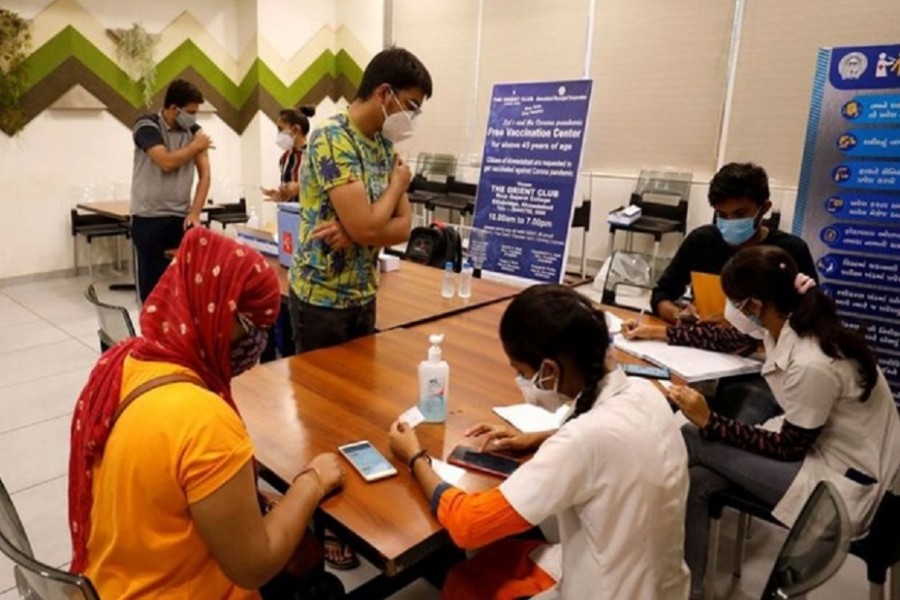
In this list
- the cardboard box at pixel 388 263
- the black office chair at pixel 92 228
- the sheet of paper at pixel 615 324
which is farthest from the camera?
the black office chair at pixel 92 228

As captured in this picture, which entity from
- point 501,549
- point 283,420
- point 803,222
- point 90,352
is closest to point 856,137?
point 803,222

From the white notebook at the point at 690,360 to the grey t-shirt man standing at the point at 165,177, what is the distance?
287 centimetres

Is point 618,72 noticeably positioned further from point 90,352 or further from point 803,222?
point 90,352

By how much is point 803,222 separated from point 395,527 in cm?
290

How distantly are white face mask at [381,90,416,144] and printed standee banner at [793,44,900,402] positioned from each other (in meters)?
2.26

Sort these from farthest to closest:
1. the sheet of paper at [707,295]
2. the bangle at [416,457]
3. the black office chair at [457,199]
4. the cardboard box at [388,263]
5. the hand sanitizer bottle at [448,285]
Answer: the black office chair at [457,199] < the cardboard box at [388,263] < the hand sanitizer bottle at [448,285] < the sheet of paper at [707,295] < the bangle at [416,457]

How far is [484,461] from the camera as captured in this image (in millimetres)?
1410

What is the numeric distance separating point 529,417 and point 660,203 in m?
4.60

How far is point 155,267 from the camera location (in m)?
3.95

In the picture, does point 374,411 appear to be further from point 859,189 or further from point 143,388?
point 859,189

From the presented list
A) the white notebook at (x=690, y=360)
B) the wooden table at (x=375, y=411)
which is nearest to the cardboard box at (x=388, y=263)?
the wooden table at (x=375, y=411)

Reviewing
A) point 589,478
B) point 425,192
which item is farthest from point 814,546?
point 425,192

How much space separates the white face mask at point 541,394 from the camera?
1.21 m

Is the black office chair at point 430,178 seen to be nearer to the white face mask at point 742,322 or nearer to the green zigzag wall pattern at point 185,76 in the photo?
the green zigzag wall pattern at point 185,76
